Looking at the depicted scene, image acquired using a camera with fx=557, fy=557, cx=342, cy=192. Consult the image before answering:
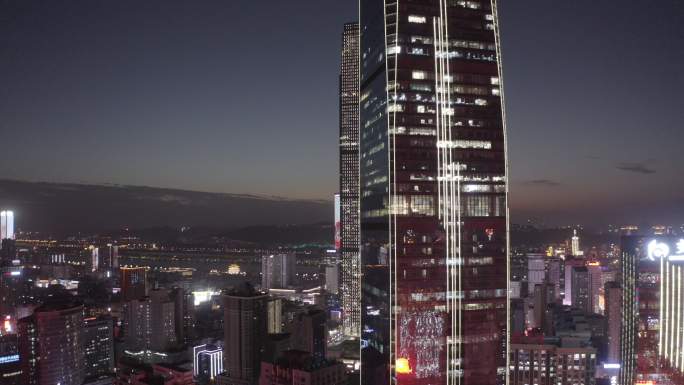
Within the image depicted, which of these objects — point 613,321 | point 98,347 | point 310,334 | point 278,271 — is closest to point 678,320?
point 613,321

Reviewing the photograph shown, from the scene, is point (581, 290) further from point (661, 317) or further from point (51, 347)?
point (51, 347)

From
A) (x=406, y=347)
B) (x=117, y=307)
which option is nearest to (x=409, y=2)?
(x=406, y=347)

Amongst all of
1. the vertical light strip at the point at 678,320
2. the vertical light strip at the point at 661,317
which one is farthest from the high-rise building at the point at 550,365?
the vertical light strip at the point at 678,320

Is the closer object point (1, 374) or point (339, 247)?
point (1, 374)

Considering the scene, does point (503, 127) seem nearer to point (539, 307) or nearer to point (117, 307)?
point (539, 307)

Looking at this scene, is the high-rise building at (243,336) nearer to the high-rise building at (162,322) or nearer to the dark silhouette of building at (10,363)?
the high-rise building at (162,322)
